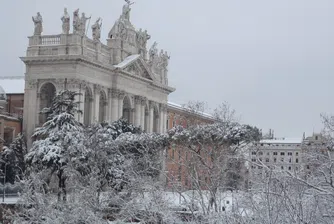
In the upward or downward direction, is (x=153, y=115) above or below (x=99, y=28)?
below

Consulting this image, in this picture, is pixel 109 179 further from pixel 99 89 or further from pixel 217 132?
pixel 99 89

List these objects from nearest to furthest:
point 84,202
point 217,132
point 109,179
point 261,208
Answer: point 261,208 → point 84,202 → point 109,179 → point 217,132

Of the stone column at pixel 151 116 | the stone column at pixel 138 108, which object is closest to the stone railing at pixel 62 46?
the stone column at pixel 138 108

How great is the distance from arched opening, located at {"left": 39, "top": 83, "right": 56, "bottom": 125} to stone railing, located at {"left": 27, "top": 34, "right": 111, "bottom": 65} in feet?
10.1

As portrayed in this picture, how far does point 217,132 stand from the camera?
172 feet

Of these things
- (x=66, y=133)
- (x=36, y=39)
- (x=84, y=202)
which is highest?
(x=36, y=39)

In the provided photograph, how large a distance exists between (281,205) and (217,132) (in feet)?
135

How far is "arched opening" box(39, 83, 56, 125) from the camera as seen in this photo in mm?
63631

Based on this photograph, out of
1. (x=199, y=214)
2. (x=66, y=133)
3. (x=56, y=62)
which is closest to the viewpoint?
(x=199, y=214)

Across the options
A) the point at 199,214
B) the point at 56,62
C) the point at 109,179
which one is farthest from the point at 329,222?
the point at 56,62

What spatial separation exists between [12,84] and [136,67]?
15650 millimetres

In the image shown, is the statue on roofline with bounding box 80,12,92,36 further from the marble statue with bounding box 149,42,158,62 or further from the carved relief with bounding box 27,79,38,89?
the marble statue with bounding box 149,42,158,62

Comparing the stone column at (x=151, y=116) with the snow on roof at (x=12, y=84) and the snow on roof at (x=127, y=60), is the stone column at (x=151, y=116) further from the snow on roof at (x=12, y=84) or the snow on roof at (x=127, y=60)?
the snow on roof at (x=12, y=84)

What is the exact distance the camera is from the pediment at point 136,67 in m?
68.2
